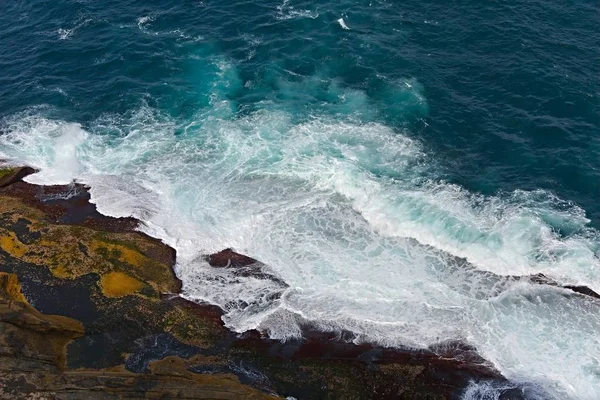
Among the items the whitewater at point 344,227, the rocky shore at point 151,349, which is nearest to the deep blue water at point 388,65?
the whitewater at point 344,227

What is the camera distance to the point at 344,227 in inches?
2655

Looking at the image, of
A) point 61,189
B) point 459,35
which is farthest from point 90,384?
point 459,35

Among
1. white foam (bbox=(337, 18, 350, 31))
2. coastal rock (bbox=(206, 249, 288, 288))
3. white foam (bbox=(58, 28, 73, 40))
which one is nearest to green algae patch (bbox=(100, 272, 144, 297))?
coastal rock (bbox=(206, 249, 288, 288))

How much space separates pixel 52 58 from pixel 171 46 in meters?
20.3

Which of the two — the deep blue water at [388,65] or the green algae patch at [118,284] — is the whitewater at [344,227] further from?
the green algae patch at [118,284]

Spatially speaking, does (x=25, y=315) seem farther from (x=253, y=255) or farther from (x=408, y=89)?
(x=408, y=89)

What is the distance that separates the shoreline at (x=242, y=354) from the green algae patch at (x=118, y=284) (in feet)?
0.35

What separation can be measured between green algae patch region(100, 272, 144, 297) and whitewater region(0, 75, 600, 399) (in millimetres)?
5677

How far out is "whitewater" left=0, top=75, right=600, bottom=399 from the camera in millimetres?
56688

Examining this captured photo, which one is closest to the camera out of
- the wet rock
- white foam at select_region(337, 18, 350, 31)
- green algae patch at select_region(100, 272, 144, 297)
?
green algae patch at select_region(100, 272, 144, 297)

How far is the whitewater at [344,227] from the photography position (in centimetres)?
5669

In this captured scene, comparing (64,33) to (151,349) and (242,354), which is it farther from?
(242,354)

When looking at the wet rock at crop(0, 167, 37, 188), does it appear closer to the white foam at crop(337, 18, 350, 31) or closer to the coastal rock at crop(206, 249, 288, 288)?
the coastal rock at crop(206, 249, 288, 288)

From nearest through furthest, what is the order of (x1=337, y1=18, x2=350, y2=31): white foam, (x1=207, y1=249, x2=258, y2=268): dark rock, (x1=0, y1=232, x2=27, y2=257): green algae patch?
(x1=207, y1=249, x2=258, y2=268): dark rock < (x1=0, y1=232, x2=27, y2=257): green algae patch < (x1=337, y1=18, x2=350, y2=31): white foam
